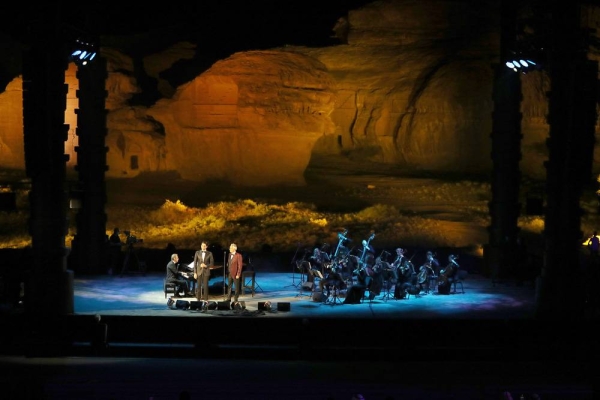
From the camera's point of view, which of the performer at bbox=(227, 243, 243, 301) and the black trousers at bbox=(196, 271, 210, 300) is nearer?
the performer at bbox=(227, 243, 243, 301)

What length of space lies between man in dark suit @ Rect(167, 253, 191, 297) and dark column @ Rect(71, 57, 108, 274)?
500 cm

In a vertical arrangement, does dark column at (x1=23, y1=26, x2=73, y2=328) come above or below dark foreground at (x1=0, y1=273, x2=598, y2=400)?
above

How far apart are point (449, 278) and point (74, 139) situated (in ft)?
74.1

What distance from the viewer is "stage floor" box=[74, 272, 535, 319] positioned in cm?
1958

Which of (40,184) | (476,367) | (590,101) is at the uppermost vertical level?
(590,101)

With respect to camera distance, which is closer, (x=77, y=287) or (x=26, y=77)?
(x=26, y=77)

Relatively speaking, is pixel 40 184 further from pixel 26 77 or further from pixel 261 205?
pixel 261 205

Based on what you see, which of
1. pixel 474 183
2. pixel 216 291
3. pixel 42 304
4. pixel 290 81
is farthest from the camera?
pixel 474 183

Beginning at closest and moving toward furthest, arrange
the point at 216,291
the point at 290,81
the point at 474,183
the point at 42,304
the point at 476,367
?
the point at 476,367, the point at 42,304, the point at 216,291, the point at 290,81, the point at 474,183

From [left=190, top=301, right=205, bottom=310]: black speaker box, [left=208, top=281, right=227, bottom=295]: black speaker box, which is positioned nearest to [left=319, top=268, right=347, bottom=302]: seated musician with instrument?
[left=208, top=281, right=227, bottom=295]: black speaker box

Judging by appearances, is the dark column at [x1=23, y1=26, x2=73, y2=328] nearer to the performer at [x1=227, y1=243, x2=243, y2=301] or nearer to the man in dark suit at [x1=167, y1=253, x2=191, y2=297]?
the man in dark suit at [x1=167, y1=253, x2=191, y2=297]

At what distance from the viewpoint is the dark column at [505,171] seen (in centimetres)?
2542

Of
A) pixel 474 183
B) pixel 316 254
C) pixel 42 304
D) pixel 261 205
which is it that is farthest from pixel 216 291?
pixel 474 183

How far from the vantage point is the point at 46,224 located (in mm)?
18719
